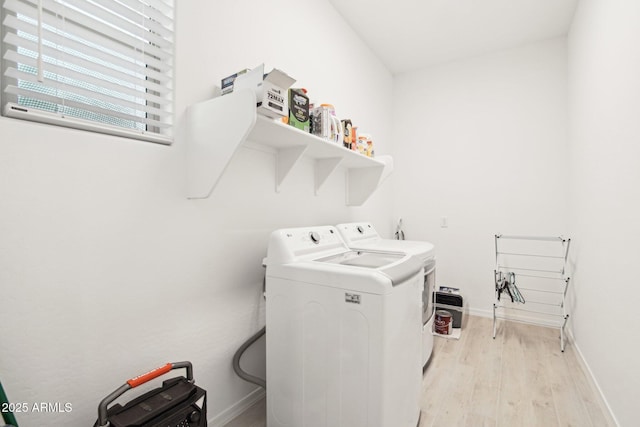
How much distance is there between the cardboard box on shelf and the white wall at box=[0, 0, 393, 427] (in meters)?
0.32

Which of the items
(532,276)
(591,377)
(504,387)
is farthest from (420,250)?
(532,276)

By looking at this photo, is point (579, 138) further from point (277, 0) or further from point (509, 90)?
point (277, 0)

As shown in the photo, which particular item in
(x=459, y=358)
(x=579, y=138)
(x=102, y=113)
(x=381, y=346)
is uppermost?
(x=579, y=138)

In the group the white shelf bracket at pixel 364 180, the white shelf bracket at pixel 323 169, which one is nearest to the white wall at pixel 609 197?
the white shelf bracket at pixel 364 180

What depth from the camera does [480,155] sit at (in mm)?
3496

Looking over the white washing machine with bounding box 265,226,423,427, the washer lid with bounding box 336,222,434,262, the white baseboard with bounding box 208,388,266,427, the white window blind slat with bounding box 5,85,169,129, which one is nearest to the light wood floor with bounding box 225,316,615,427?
the white baseboard with bounding box 208,388,266,427

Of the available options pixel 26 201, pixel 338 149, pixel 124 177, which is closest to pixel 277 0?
pixel 338 149

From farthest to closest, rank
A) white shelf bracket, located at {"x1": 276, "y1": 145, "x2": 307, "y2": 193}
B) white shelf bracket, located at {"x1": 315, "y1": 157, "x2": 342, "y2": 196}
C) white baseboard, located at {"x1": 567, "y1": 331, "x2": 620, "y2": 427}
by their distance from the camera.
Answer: white shelf bracket, located at {"x1": 315, "y1": 157, "x2": 342, "y2": 196} → white shelf bracket, located at {"x1": 276, "y1": 145, "x2": 307, "y2": 193} → white baseboard, located at {"x1": 567, "y1": 331, "x2": 620, "y2": 427}

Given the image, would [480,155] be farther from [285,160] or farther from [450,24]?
[285,160]

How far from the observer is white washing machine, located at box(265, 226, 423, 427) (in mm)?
1297

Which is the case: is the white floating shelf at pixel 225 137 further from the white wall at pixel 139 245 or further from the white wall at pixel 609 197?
the white wall at pixel 609 197

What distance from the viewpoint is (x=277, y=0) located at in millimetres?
2004

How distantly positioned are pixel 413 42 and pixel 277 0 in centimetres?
179

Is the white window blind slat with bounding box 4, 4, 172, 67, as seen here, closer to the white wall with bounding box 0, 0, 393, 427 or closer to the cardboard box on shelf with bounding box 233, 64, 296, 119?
the white wall with bounding box 0, 0, 393, 427
